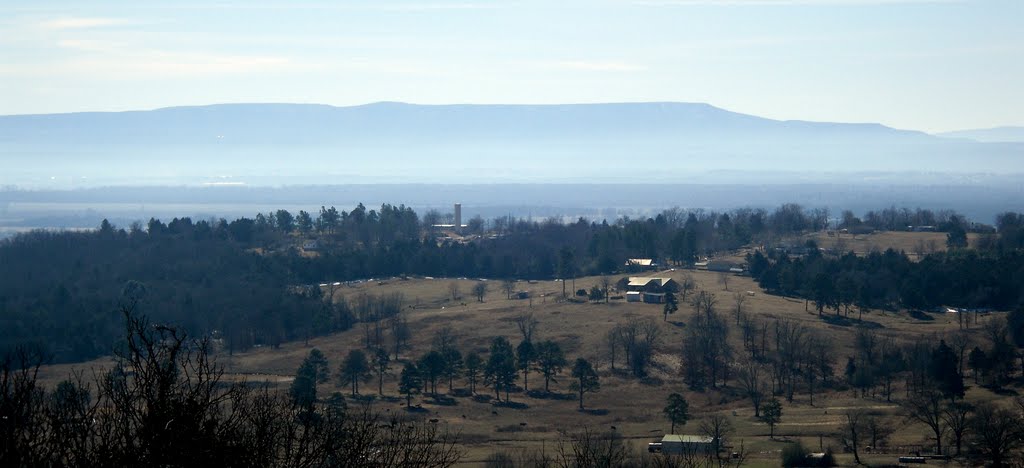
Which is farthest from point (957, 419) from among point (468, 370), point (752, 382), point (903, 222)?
point (903, 222)

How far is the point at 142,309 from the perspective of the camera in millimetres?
55406

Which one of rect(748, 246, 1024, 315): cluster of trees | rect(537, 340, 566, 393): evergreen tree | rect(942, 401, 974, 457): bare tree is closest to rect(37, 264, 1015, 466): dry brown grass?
rect(537, 340, 566, 393): evergreen tree

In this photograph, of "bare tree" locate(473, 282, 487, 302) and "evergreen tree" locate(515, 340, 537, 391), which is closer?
"evergreen tree" locate(515, 340, 537, 391)

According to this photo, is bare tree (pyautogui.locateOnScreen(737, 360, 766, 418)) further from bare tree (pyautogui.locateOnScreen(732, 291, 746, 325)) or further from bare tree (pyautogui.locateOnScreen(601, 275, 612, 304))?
bare tree (pyautogui.locateOnScreen(601, 275, 612, 304))

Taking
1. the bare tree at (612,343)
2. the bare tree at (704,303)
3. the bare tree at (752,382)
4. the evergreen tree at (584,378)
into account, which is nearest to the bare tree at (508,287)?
the bare tree at (704,303)

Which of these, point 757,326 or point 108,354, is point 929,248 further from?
point 108,354

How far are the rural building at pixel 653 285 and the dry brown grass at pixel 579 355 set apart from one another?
168cm

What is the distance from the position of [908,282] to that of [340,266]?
3192 cm

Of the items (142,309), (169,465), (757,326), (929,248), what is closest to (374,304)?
(142,309)

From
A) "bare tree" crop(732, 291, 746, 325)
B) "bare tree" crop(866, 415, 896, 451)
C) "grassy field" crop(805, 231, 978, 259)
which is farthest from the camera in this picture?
"grassy field" crop(805, 231, 978, 259)

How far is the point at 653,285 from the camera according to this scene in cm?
5428

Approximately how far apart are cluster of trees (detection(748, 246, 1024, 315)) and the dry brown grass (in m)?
1.13

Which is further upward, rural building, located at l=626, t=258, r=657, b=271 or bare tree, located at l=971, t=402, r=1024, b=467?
rural building, located at l=626, t=258, r=657, b=271

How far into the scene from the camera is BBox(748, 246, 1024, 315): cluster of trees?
49281 millimetres
